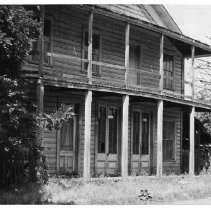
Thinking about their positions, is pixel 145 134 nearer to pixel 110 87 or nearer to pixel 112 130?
pixel 112 130

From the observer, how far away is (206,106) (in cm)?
2617

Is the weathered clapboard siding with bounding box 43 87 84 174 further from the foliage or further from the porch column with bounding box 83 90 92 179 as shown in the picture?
the foliage

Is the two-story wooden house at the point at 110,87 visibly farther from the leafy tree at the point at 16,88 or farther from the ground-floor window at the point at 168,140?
the leafy tree at the point at 16,88

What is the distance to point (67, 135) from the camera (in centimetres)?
2116

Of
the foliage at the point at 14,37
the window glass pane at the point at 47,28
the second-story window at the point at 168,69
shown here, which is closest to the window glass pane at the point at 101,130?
the window glass pane at the point at 47,28

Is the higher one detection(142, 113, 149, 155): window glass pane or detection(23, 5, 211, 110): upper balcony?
detection(23, 5, 211, 110): upper balcony

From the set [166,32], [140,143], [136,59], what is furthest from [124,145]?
[136,59]

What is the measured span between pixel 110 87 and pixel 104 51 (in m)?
3.74

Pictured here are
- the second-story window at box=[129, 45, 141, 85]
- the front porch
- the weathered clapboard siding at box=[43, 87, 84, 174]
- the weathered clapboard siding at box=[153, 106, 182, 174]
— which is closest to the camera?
the weathered clapboard siding at box=[43, 87, 84, 174]

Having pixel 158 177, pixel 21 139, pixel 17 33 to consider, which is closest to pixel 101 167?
pixel 158 177

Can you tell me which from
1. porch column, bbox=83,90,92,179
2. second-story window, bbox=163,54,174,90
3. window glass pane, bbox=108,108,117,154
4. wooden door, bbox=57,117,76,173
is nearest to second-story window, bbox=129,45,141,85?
window glass pane, bbox=108,108,117,154

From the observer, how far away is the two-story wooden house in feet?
62.6

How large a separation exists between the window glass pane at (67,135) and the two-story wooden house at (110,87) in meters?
0.04

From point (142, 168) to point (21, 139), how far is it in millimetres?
11128
